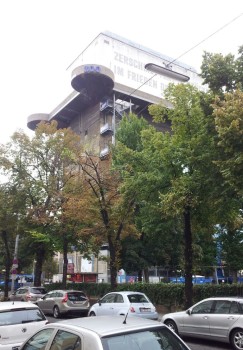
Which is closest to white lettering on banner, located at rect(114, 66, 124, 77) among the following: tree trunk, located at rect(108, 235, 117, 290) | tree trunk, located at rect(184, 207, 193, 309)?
tree trunk, located at rect(108, 235, 117, 290)

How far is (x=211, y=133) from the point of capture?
1587 centimetres

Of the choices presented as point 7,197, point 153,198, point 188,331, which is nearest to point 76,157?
point 153,198

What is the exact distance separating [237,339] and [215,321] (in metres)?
0.94

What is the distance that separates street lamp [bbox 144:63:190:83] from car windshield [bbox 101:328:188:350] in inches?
3025

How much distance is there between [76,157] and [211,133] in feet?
35.5

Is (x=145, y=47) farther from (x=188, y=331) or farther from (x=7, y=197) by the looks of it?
(x=188, y=331)

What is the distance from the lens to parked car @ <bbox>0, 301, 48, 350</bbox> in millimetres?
8727

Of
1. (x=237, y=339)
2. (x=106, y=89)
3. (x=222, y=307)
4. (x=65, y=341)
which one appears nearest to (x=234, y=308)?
(x=222, y=307)

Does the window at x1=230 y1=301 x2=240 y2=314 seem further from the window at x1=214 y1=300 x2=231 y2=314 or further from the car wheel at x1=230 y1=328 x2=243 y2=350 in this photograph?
the car wheel at x1=230 y1=328 x2=243 y2=350

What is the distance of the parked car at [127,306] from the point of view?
52.4 ft

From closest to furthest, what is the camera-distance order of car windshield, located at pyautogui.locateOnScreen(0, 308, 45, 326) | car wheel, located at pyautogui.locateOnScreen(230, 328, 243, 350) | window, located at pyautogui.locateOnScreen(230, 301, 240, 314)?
car windshield, located at pyautogui.locateOnScreen(0, 308, 45, 326) → car wheel, located at pyautogui.locateOnScreen(230, 328, 243, 350) → window, located at pyautogui.locateOnScreen(230, 301, 240, 314)

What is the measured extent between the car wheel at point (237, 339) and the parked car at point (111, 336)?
7.51m

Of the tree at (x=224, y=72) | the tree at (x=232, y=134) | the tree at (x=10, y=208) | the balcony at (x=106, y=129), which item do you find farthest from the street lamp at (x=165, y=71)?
the tree at (x=232, y=134)

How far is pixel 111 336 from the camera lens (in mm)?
4496
